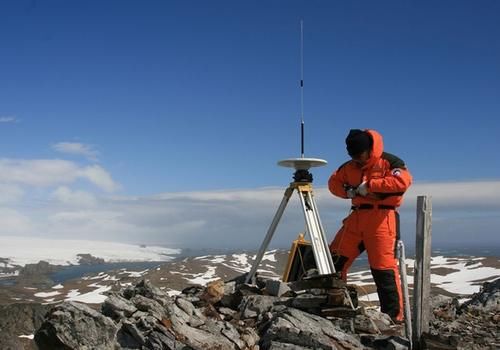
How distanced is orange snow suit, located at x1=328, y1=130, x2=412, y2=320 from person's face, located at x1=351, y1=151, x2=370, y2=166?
0.07 metres

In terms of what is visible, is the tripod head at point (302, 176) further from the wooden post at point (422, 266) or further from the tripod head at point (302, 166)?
the wooden post at point (422, 266)

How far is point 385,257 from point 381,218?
0.77 m

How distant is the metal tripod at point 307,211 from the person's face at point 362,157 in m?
0.93

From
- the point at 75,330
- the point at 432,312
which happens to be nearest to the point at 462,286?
the point at 432,312

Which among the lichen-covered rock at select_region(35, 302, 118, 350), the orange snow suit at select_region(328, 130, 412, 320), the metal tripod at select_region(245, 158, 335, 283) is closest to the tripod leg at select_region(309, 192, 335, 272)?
the metal tripod at select_region(245, 158, 335, 283)

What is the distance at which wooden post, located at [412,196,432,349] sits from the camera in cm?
815

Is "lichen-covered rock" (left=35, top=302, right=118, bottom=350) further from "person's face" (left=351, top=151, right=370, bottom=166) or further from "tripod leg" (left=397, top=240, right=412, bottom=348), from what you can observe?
"person's face" (left=351, top=151, right=370, bottom=166)

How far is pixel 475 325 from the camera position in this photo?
10.8m

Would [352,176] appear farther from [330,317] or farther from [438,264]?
[438,264]

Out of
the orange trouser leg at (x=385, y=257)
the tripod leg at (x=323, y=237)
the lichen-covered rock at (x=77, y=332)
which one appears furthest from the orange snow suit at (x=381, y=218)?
the lichen-covered rock at (x=77, y=332)

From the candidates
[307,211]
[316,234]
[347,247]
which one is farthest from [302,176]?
Answer: [347,247]

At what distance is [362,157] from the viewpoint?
970 cm

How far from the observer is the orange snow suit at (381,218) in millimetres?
9391

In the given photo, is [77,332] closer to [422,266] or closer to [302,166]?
[302,166]
